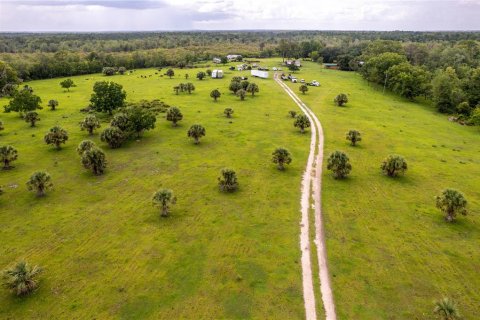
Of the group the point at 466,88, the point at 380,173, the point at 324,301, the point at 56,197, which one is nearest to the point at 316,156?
the point at 380,173

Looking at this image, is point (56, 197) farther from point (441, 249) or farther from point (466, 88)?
point (466, 88)

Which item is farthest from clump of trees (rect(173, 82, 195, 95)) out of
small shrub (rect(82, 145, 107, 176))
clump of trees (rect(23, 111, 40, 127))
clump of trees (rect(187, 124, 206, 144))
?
small shrub (rect(82, 145, 107, 176))

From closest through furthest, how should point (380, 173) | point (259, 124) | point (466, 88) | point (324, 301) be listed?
point (324, 301) < point (380, 173) < point (259, 124) < point (466, 88)

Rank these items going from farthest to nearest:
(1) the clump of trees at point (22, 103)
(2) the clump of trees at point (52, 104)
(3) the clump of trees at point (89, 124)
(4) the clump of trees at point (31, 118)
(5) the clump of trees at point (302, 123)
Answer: (2) the clump of trees at point (52, 104) < (1) the clump of trees at point (22, 103) < (4) the clump of trees at point (31, 118) < (5) the clump of trees at point (302, 123) < (3) the clump of trees at point (89, 124)

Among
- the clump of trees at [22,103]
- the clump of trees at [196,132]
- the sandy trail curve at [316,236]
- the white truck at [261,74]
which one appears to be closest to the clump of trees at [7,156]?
the clump of trees at [196,132]

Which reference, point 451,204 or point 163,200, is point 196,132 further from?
point 451,204

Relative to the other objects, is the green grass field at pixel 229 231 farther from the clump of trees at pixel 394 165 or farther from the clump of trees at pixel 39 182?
the clump of trees at pixel 39 182
